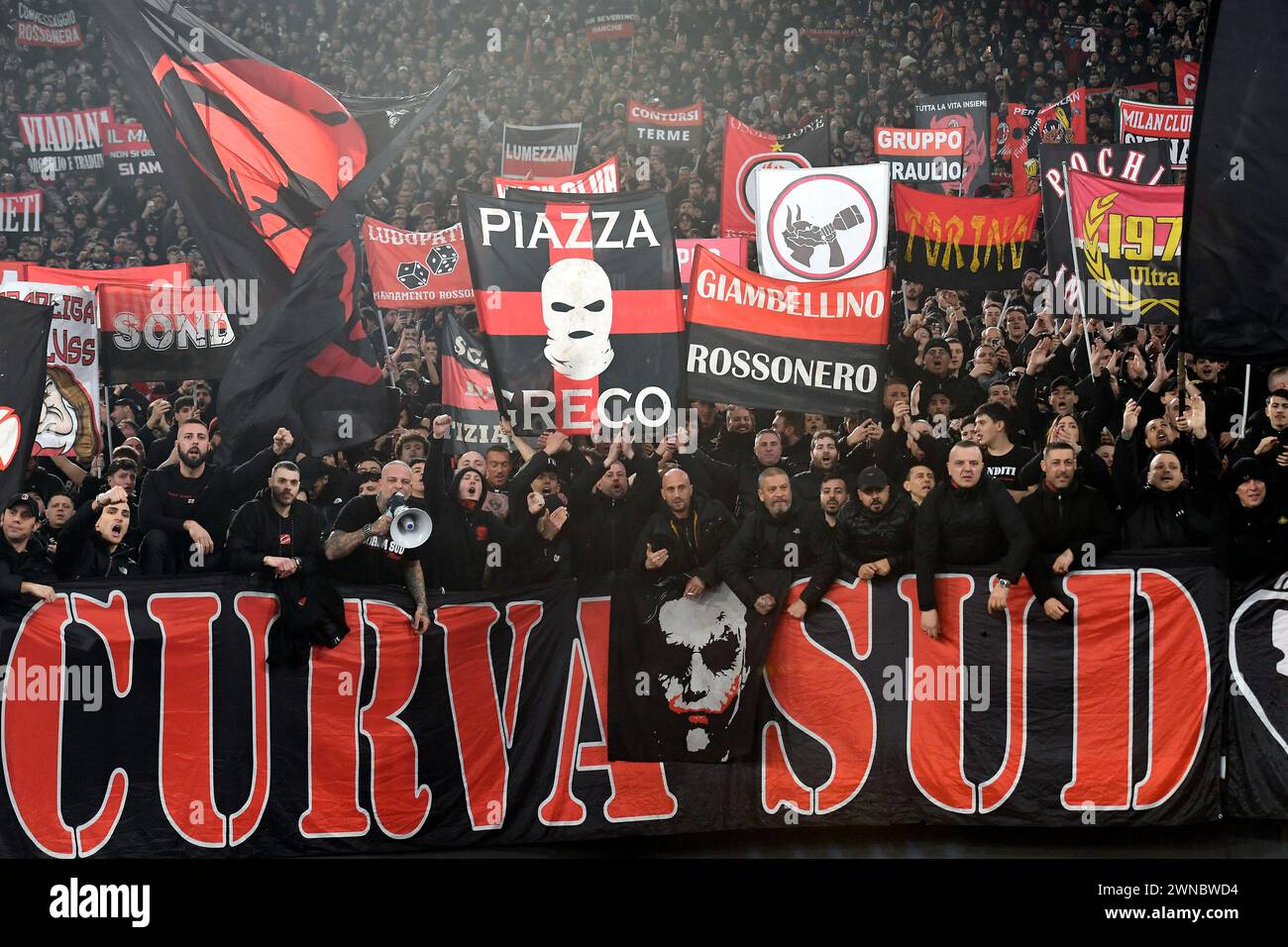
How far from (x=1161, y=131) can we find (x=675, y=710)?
36.2ft

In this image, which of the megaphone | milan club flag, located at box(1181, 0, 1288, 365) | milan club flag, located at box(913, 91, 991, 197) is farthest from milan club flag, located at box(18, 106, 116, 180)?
milan club flag, located at box(1181, 0, 1288, 365)

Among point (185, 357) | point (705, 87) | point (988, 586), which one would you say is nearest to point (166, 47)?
point (185, 357)

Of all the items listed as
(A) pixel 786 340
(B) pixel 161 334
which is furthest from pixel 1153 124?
(B) pixel 161 334

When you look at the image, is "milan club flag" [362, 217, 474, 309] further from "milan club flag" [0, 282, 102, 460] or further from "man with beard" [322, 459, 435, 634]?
"man with beard" [322, 459, 435, 634]

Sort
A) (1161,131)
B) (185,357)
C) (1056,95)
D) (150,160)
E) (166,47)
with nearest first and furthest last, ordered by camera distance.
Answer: (166,47) → (185,357) → (1161,131) → (150,160) → (1056,95)

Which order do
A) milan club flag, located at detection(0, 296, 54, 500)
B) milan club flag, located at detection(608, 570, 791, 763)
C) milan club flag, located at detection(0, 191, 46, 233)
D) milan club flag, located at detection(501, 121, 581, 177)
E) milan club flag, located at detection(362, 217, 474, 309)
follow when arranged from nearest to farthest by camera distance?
1. milan club flag, located at detection(0, 296, 54, 500)
2. milan club flag, located at detection(608, 570, 791, 763)
3. milan club flag, located at detection(362, 217, 474, 309)
4. milan club flag, located at detection(501, 121, 581, 177)
5. milan club flag, located at detection(0, 191, 46, 233)

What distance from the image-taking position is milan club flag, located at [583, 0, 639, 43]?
2275cm

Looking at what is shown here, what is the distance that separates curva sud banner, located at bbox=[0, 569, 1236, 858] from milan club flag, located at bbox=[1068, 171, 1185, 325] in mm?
3614

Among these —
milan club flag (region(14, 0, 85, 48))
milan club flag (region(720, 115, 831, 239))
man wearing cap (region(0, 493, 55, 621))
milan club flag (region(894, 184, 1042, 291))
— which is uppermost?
milan club flag (region(14, 0, 85, 48))

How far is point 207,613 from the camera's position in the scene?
7637 millimetres

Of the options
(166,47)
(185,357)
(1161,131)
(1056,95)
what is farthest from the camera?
(1056,95)

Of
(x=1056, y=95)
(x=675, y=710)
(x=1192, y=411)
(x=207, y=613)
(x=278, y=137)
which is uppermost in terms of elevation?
(x=1056, y=95)

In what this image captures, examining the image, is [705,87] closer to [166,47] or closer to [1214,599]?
[166,47]

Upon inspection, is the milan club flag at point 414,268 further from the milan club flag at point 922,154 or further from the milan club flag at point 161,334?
the milan club flag at point 922,154
